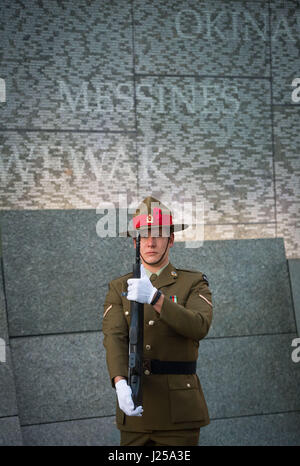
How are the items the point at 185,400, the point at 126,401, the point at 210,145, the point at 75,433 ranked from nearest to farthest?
the point at 126,401, the point at 185,400, the point at 75,433, the point at 210,145

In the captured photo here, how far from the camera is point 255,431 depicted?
15.7ft

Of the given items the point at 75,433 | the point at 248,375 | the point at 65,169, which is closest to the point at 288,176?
the point at 248,375

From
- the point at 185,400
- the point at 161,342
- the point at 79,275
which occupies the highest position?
the point at 79,275

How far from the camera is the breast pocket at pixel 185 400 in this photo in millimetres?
2799

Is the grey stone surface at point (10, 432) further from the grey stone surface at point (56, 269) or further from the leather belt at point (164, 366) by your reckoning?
the leather belt at point (164, 366)

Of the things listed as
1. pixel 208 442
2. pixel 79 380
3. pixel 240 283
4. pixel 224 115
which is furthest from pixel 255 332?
pixel 224 115

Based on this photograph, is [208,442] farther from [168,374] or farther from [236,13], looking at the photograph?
[236,13]

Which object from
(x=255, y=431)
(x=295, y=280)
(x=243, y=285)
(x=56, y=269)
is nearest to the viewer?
(x=56, y=269)

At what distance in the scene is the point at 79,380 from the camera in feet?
14.9

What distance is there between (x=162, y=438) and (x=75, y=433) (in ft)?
6.11

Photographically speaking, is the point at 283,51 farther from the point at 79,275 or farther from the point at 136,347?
the point at 136,347

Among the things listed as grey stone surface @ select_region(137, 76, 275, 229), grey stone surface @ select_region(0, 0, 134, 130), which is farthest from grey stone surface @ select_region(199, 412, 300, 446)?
grey stone surface @ select_region(0, 0, 134, 130)

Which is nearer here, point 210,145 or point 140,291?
point 140,291
